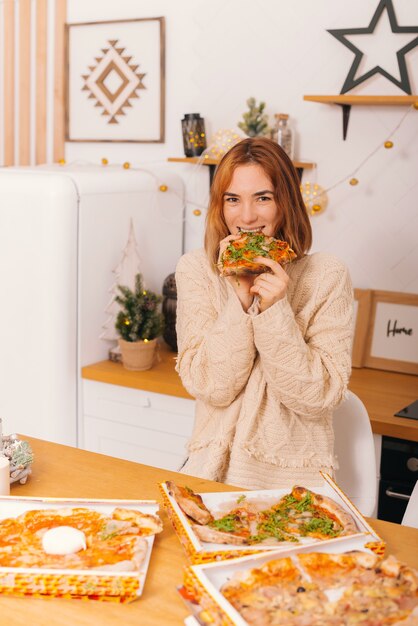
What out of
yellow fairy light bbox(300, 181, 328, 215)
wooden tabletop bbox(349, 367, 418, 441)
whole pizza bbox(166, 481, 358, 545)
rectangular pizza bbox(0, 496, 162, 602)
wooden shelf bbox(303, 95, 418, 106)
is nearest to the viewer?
rectangular pizza bbox(0, 496, 162, 602)

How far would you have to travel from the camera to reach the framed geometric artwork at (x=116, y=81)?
10.7ft

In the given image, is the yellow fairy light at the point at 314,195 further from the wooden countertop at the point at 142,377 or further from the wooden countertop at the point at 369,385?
the wooden countertop at the point at 142,377

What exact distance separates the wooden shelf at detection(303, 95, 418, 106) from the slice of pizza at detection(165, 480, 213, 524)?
1735mm

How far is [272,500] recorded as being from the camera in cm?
134

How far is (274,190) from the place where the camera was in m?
1.99

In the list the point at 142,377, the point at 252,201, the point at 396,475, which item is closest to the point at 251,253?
the point at 252,201

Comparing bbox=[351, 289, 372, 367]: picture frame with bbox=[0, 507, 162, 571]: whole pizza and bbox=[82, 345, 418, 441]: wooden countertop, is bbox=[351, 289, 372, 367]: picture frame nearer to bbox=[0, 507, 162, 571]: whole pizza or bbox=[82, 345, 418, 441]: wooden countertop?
bbox=[82, 345, 418, 441]: wooden countertop

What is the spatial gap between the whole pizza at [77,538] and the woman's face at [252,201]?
0.93 meters

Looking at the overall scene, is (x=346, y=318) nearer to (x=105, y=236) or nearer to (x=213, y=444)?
(x=213, y=444)

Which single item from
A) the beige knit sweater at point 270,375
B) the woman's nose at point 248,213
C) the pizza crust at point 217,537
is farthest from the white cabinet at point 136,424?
the pizza crust at point 217,537

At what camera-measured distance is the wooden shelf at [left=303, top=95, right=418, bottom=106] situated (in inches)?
102

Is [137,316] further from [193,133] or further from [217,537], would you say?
[217,537]

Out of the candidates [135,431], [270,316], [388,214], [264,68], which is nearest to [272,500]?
[270,316]

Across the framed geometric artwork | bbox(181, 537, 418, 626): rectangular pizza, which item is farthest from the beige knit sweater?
the framed geometric artwork
